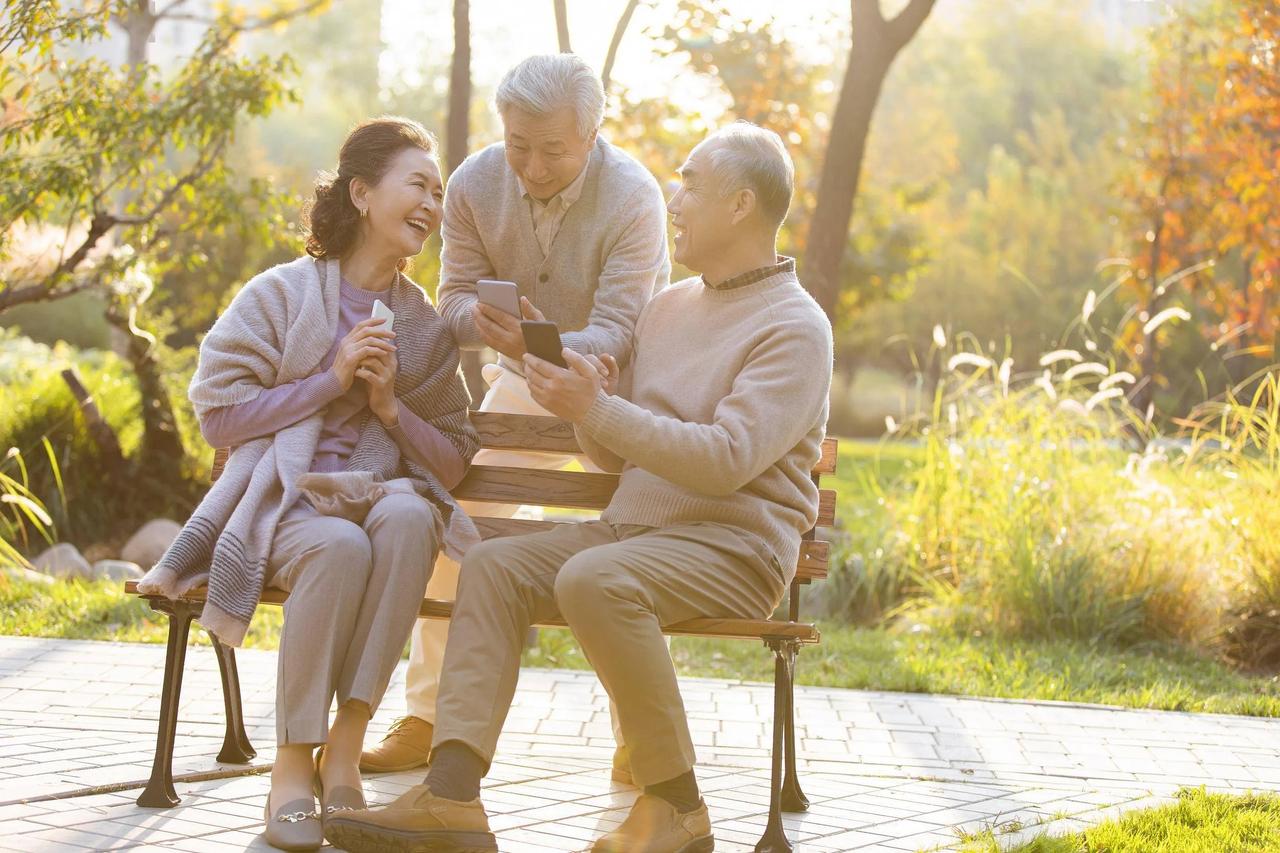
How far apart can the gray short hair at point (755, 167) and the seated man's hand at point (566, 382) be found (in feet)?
1.88

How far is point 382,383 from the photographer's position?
376 cm

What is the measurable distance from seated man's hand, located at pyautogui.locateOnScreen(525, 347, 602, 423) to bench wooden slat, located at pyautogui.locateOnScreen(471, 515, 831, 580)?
698 millimetres

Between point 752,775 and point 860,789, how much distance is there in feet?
1.04

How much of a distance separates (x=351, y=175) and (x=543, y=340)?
92 centimetres

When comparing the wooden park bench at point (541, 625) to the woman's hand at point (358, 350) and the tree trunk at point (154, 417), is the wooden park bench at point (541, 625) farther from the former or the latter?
the tree trunk at point (154, 417)

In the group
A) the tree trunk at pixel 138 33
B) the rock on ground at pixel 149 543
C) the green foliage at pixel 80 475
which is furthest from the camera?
the tree trunk at pixel 138 33

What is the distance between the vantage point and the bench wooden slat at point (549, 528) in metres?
4.09

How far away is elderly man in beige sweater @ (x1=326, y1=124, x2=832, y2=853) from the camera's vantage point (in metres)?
3.27

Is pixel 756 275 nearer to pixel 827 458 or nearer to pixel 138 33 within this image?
pixel 827 458

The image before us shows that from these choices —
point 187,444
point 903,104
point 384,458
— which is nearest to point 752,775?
point 384,458

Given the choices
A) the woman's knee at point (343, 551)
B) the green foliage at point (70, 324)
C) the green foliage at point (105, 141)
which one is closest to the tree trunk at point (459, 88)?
the green foliage at point (105, 141)

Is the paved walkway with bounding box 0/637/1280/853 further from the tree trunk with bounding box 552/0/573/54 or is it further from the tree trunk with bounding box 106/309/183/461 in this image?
the tree trunk with bounding box 552/0/573/54

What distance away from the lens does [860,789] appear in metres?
4.29

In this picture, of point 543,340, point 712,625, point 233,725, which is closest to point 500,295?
point 543,340
